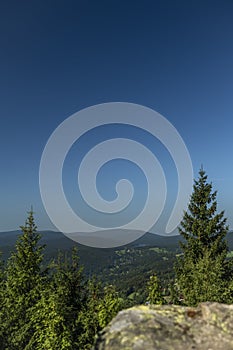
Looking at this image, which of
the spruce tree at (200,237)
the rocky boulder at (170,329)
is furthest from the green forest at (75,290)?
the rocky boulder at (170,329)

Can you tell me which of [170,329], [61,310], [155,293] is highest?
[170,329]

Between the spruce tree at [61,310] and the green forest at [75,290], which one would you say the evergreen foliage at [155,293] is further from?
the spruce tree at [61,310]

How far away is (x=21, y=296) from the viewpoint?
972 inches

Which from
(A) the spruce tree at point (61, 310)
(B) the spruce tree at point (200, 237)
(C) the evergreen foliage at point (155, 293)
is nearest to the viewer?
(A) the spruce tree at point (61, 310)

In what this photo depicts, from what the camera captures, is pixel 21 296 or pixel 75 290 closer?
pixel 75 290

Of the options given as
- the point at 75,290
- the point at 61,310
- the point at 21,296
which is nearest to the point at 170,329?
the point at 61,310

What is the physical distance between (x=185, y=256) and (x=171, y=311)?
24.7m

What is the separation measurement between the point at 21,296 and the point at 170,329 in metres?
20.8

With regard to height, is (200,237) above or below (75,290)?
above

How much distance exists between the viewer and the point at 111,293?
21.7m

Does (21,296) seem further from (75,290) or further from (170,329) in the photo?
(170,329)

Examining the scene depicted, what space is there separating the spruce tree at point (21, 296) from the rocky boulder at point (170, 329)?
754 inches

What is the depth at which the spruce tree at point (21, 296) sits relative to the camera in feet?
79.5

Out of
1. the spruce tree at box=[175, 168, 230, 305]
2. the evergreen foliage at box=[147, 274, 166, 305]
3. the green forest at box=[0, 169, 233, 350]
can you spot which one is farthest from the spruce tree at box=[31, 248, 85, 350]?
the spruce tree at box=[175, 168, 230, 305]
